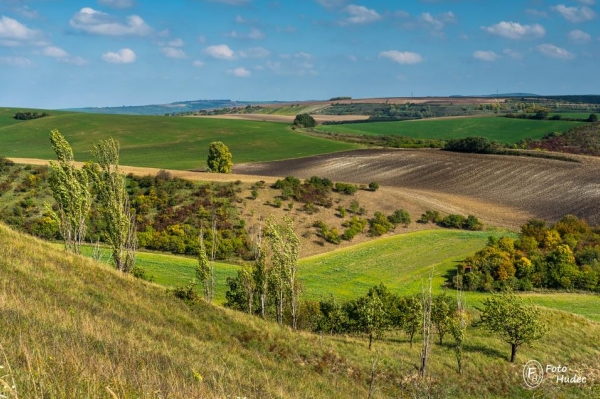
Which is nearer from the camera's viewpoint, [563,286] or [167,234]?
[563,286]

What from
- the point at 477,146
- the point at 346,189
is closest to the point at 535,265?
the point at 346,189

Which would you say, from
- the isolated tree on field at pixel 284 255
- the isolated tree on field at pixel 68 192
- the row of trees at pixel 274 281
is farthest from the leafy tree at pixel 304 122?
the isolated tree on field at pixel 284 255

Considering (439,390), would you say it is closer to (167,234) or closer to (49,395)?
(49,395)

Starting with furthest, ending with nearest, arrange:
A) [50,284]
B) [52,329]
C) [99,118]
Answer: [99,118], [50,284], [52,329]

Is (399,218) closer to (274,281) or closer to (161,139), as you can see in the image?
(274,281)

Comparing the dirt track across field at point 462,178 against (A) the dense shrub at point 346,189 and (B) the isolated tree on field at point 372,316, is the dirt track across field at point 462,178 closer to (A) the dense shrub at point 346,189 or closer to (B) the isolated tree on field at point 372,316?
(A) the dense shrub at point 346,189

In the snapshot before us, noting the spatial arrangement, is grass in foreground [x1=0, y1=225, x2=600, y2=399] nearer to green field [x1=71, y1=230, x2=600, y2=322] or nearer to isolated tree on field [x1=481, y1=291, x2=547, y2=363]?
isolated tree on field [x1=481, y1=291, x2=547, y2=363]

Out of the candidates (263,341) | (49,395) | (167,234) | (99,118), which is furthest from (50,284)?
(99,118)

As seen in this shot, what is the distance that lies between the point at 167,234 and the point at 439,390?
44.4 m

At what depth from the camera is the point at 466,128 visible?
564 ft

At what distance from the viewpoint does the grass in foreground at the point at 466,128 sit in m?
153

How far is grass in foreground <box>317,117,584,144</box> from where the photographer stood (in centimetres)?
15325

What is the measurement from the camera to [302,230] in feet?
213

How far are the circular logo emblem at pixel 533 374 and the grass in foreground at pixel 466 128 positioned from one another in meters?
129
